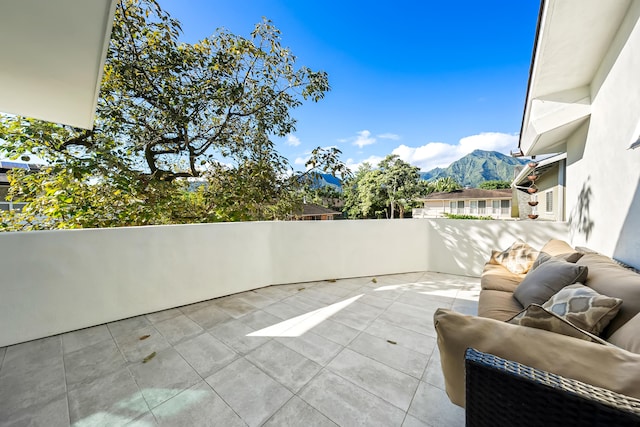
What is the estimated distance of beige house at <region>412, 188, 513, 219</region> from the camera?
71.6ft

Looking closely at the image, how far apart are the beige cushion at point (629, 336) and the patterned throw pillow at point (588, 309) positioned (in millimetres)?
70

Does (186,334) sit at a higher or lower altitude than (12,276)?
lower

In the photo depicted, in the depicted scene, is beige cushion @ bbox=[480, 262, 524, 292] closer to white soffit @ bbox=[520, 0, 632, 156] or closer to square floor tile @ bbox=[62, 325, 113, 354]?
white soffit @ bbox=[520, 0, 632, 156]

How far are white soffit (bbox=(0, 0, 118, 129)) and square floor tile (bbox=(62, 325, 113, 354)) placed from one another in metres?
2.40

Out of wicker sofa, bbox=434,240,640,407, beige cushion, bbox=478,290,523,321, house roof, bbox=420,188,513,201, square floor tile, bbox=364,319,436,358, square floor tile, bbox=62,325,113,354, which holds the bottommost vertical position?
square floor tile, bbox=62,325,113,354

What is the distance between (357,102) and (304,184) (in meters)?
7.46

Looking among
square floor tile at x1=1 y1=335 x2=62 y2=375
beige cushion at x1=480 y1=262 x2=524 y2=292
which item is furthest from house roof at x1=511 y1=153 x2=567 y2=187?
square floor tile at x1=1 y1=335 x2=62 y2=375

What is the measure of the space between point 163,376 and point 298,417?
1.12 meters

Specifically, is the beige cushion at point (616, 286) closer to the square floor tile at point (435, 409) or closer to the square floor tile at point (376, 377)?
the square floor tile at point (435, 409)

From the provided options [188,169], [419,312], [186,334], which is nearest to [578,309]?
[419,312]

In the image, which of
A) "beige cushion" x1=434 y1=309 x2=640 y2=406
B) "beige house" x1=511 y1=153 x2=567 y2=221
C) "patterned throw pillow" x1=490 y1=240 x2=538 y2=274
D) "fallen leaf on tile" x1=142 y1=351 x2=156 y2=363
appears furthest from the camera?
"beige house" x1=511 y1=153 x2=567 y2=221

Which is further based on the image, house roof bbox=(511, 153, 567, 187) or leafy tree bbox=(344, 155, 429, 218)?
leafy tree bbox=(344, 155, 429, 218)

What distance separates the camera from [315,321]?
263 centimetres

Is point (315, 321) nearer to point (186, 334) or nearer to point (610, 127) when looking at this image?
point (186, 334)
